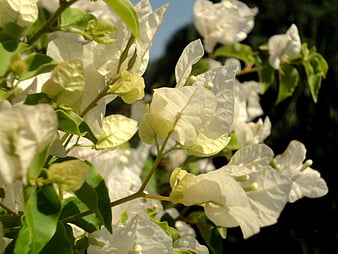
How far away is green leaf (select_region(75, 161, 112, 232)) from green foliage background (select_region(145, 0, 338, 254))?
71.8 inches

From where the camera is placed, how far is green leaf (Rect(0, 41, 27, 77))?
0.35 m

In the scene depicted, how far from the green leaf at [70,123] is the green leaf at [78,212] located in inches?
2.5

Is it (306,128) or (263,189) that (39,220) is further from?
(306,128)

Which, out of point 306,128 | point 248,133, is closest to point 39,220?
point 248,133

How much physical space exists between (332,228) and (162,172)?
4.91 feet

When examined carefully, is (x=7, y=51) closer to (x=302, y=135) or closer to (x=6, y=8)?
(x=6, y=8)

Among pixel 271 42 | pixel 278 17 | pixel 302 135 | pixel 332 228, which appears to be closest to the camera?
pixel 271 42

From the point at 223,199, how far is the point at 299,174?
0.49m

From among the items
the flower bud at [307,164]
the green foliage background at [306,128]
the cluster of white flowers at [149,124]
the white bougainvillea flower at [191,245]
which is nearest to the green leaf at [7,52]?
the cluster of white flowers at [149,124]

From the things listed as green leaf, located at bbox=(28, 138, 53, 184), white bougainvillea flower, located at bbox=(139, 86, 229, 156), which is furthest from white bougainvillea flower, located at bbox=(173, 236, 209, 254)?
green leaf, located at bbox=(28, 138, 53, 184)

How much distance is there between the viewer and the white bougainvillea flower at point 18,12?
1.31ft

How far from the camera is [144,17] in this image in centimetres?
42

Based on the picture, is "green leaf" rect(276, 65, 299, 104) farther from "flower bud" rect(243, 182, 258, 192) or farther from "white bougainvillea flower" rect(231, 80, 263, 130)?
"flower bud" rect(243, 182, 258, 192)

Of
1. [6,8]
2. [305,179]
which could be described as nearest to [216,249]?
[305,179]
